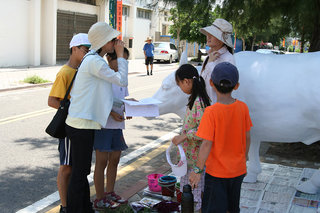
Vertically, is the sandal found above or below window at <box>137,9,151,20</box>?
below

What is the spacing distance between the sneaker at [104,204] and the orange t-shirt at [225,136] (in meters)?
1.39

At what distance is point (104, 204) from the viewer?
400 cm

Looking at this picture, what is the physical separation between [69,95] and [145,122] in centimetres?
501

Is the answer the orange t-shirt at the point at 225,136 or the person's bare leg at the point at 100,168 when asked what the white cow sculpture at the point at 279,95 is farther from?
the orange t-shirt at the point at 225,136

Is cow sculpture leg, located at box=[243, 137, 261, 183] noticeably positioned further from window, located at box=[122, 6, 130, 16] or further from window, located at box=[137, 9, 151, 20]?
window, located at box=[137, 9, 151, 20]

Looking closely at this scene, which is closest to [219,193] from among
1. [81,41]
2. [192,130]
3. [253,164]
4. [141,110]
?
[192,130]

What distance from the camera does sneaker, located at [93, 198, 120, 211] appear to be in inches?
157

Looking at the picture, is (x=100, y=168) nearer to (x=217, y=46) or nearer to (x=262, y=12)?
(x=217, y=46)

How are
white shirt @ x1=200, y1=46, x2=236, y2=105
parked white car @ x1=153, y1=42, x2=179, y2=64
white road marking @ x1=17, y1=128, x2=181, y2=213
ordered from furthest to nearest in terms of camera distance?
parked white car @ x1=153, y1=42, x2=179, y2=64 < white road marking @ x1=17, y1=128, x2=181, y2=213 < white shirt @ x1=200, y1=46, x2=236, y2=105

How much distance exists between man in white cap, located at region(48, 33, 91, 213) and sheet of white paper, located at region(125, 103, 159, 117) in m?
0.65

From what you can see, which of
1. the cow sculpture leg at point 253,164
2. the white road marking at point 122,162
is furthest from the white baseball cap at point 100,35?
the cow sculpture leg at point 253,164

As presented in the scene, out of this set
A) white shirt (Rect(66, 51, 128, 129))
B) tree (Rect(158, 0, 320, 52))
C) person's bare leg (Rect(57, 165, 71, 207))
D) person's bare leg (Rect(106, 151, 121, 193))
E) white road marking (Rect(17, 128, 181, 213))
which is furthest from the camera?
tree (Rect(158, 0, 320, 52))

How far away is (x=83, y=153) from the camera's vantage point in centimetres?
351

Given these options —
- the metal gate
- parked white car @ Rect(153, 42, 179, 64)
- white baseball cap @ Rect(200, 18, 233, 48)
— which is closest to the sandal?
white baseball cap @ Rect(200, 18, 233, 48)
